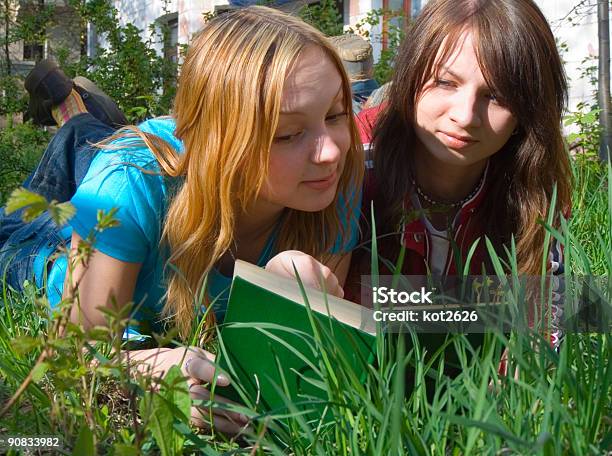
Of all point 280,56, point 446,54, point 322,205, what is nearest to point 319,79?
point 280,56

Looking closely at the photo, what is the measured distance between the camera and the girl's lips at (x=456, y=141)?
165 cm

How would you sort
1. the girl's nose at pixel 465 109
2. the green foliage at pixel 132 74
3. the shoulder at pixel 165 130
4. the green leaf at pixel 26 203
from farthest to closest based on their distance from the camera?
the green foliage at pixel 132 74
the shoulder at pixel 165 130
the girl's nose at pixel 465 109
the green leaf at pixel 26 203

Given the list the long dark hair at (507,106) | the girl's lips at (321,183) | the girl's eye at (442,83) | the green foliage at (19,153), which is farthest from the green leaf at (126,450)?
the green foliage at (19,153)

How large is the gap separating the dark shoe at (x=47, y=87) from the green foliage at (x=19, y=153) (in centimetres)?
48

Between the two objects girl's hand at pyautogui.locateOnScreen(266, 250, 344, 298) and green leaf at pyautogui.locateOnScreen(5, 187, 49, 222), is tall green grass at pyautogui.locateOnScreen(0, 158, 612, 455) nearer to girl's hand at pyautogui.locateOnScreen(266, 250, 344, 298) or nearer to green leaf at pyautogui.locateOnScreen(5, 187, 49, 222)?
green leaf at pyautogui.locateOnScreen(5, 187, 49, 222)

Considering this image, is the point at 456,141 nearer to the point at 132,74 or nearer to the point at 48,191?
the point at 48,191

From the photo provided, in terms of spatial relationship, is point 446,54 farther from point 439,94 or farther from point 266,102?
point 266,102

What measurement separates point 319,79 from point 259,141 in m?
0.16

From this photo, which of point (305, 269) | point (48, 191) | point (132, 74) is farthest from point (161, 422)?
point (132, 74)

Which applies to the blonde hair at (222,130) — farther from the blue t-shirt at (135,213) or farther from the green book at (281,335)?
the green book at (281,335)

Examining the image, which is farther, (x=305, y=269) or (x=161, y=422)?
(x=305, y=269)

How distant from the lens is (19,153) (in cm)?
509

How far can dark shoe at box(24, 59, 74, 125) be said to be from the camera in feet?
8.94

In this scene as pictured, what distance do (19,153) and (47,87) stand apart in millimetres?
2535
